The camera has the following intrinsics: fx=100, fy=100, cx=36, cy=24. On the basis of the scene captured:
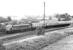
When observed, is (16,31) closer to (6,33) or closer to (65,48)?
(6,33)

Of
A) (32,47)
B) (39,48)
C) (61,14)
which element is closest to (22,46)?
(32,47)

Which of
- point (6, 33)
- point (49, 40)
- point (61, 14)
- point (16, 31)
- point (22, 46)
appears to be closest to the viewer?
point (22, 46)

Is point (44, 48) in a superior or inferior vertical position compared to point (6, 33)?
inferior

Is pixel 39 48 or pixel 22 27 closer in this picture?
pixel 39 48

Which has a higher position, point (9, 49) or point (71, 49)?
point (9, 49)

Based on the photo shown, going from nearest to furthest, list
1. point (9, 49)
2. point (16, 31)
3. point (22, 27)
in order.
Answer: point (9, 49), point (16, 31), point (22, 27)

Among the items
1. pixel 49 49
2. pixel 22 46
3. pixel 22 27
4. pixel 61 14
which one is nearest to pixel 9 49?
pixel 22 46

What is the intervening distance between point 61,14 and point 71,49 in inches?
1007

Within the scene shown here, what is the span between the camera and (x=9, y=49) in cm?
832

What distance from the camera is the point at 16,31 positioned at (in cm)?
1513

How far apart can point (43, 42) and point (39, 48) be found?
57.7 inches

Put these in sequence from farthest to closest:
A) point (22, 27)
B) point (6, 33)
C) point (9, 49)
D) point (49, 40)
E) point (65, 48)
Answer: point (22, 27) < point (6, 33) < point (49, 40) < point (65, 48) < point (9, 49)

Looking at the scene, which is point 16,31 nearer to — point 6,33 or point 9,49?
point 6,33

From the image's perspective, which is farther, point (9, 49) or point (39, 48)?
point (39, 48)
